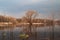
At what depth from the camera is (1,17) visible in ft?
8.82

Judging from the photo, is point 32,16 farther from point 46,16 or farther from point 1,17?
point 1,17

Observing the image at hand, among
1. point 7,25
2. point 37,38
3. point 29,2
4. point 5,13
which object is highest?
point 29,2

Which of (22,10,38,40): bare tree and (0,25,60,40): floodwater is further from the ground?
(22,10,38,40): bare tree

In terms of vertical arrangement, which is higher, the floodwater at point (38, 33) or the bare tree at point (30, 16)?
the bare tree at point (30, 16)

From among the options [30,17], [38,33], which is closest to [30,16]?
[30,17]

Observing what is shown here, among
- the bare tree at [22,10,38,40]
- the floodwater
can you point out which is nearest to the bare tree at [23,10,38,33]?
the bare tree at [22,10,38,40]

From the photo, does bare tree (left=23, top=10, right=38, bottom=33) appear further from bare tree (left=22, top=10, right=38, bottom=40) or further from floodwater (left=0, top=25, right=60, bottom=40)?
floodwater (left=0, top=25, right=60, bottom=40)

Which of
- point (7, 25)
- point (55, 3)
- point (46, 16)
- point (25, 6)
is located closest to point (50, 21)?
point (46, 16)

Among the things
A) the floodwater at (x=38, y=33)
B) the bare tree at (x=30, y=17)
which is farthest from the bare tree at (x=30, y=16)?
the floodwater at (x=38, y=33)

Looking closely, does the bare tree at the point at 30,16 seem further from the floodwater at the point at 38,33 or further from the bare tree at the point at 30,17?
the floodwater at the point at 38,33

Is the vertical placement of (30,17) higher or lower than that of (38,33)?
higher

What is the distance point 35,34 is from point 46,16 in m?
0.34

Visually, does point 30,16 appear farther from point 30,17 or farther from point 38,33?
point 38,33

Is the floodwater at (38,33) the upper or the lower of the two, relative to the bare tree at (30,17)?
lower
